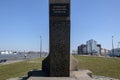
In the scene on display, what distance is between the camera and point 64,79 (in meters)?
9.76

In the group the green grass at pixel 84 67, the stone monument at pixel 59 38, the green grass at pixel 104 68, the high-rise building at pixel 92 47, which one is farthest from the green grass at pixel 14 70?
the high-rise building at pixel 92 47

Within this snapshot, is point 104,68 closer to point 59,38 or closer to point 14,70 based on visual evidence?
point 14,70

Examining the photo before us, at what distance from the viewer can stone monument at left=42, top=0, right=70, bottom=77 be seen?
1054cm

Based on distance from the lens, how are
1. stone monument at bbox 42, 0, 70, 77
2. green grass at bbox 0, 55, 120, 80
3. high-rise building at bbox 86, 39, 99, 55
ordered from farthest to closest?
1. high-rise building at bbox 86, 39, 99, 55
2. green grass at bbox 0, 55, 120, 80
3. stone monument at bbox 42, 0, 70, 77

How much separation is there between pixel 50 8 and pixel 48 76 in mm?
2912

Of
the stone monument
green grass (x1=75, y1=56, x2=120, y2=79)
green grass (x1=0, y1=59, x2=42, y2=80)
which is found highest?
the stone monument

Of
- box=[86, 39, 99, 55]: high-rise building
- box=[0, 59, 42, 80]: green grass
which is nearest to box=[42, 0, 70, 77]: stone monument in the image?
box=[0, 59, 42, 80]: green grass

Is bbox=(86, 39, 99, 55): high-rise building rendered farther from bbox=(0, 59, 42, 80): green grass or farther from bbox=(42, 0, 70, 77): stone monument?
bbox=(42, 0, 70, 77): stone monument

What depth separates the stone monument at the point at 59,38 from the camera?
10539mm

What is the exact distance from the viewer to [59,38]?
1060cm

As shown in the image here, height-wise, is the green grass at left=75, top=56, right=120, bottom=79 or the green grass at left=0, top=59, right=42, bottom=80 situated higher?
the green grass at left=75, top=56, right=120, bottom=79

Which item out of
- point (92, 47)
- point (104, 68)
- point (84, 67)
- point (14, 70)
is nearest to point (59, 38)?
point (104, 68)

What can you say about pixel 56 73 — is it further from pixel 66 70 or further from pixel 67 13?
pixel 67 13

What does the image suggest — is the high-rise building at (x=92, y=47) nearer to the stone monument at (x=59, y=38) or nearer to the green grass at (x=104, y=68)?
the green grass at (x=104, y=68)
